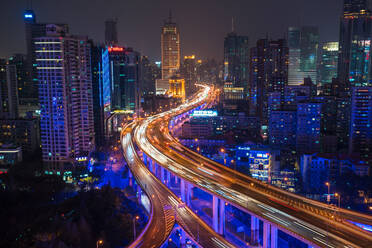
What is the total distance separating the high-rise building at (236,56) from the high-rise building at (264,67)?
71.6 feet

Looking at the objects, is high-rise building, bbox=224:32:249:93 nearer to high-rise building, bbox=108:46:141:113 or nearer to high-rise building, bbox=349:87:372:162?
high-rise building, bbox=108:46:141:113

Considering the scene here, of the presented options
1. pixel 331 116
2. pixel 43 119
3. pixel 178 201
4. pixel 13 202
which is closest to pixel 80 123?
pixel 43 119

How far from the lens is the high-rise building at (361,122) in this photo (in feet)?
91.3

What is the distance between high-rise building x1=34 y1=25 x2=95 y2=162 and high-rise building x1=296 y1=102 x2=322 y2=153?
702 inches

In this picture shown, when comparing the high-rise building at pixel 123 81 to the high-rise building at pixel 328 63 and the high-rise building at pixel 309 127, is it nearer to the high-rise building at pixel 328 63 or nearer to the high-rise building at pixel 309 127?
the high-rise building at pixel 309 127

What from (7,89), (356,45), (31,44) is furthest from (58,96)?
(356,45)

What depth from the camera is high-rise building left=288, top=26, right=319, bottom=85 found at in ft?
232

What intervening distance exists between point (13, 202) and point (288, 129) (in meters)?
22.9

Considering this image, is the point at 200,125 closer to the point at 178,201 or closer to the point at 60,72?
the point at 60,72

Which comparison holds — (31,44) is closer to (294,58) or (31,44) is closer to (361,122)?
(361,122)

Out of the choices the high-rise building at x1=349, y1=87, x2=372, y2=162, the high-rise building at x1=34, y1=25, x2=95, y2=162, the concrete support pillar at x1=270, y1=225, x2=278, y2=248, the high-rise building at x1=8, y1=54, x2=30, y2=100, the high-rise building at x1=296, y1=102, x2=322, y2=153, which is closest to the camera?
the concrete support pillar at x1=270, y1=225, x2=278, y2=248

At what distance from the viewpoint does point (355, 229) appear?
12.8 metres

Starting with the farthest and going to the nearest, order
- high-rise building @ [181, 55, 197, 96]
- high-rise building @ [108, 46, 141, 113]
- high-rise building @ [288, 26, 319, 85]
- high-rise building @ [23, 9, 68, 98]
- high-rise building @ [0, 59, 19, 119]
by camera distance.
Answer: high-rise building @ [181, 55, 197, 96] < high-rise building @ [288, 26, 319, 85] < high-rise building @ [108, 46, 141, 113] < high-rise building @ [23, 9, 68, 98] < high-rise building @ [0, 59, 19, 119]

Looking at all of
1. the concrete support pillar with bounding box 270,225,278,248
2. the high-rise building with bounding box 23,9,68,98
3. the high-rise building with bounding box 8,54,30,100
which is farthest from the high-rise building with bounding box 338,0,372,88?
the high-rise building with bounding box 8,54,30,100
